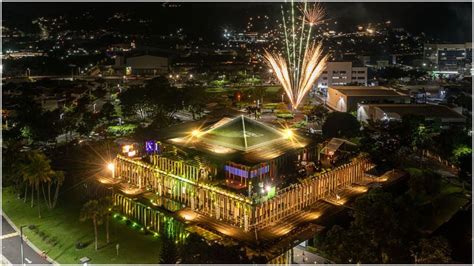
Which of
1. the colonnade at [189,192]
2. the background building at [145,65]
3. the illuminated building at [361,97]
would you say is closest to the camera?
the colonnade at [189,192]

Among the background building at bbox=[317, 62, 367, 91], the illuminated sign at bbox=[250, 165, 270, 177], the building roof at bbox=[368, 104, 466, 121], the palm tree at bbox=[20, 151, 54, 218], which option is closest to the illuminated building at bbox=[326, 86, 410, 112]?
the building roof at bbox=[368, 104, 466, 121]

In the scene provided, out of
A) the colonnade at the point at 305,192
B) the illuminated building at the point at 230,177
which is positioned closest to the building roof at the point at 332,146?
the illuminated building at the point at 230,177

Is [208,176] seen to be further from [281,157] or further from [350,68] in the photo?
[350,68]

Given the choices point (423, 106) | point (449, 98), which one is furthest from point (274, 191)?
point (449, 98)

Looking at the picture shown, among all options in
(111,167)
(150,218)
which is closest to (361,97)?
(111,167)

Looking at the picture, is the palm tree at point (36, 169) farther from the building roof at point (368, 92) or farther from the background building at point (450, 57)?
the background building at point (450, 57)

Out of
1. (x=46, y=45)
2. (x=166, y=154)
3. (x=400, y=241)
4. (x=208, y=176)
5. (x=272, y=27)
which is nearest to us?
(x=400, y=241)
